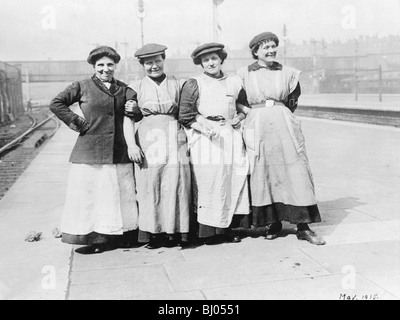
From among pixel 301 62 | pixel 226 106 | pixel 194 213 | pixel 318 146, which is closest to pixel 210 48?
pixel 226 106

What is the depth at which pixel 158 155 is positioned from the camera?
13.5 feet

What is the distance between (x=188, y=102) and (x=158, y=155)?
0.52m

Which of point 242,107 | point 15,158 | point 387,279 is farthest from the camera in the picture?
point 15,158

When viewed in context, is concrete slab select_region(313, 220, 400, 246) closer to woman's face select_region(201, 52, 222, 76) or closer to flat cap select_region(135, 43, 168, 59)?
woman's face select_region(201, 52, 222, 76)

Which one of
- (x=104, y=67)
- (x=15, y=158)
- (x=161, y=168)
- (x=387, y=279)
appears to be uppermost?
(x=104, y=67)

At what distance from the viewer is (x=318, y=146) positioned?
456 inches

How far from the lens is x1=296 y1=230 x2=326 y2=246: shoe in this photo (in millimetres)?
4238

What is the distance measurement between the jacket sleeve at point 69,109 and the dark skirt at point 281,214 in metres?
1.63

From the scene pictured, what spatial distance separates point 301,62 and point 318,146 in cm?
4528

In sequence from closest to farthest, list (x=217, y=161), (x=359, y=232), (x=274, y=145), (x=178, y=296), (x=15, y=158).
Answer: (x=178, y=296) < (x=217, y=161) < (x=274, y=145) < (x=359, y=232) < (x=15, y=158)

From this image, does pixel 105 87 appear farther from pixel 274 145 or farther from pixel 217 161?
pixel 274 145

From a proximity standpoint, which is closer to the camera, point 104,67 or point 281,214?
point 104,67

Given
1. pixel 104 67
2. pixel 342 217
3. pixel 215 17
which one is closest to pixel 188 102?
pixel 104 67
